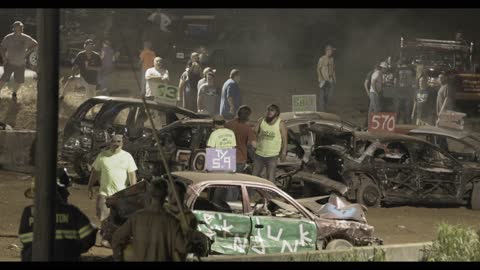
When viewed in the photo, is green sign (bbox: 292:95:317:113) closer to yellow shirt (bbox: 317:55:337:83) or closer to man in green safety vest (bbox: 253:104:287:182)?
man in green safety vest (bbox: 253:104:287:182)

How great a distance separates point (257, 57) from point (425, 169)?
18086 millimetres

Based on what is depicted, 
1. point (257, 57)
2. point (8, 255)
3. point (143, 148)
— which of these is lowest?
point (8, 255)

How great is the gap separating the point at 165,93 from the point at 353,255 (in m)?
8.21

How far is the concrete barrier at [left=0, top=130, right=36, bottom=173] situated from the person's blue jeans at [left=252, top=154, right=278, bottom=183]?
15.0ft

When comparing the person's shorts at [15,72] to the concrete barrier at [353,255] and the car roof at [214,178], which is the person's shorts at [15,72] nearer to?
the car roof at [214,178]

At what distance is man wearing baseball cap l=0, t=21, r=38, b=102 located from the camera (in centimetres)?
2272

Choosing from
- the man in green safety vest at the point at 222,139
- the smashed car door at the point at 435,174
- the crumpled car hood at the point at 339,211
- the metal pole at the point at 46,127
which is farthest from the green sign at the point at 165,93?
the metal pole at the point at 46,127

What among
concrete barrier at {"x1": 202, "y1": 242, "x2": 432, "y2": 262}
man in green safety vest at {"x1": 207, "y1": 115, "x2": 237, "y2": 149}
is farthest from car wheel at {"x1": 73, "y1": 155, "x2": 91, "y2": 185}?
concrete barrier at {"x1": 202, "y1": 242, "x2": 432, "y2": 262}

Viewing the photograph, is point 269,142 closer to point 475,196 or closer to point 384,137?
point 384,137

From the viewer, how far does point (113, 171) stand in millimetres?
12828

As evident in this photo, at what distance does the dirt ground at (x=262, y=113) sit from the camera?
15.4 meters

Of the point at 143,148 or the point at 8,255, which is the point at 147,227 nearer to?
the point at 8,255
